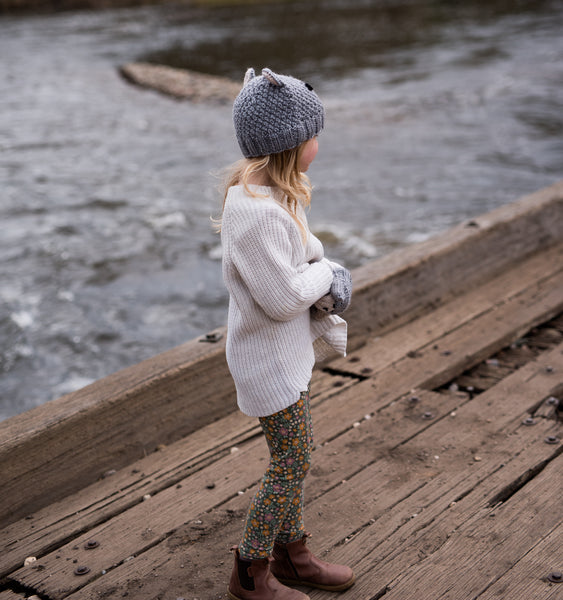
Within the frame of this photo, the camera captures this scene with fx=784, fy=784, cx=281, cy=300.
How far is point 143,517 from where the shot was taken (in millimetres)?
2828

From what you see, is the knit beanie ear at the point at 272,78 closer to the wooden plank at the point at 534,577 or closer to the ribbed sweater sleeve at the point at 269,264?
the ribbed sweater sleeve at the point at 269,264

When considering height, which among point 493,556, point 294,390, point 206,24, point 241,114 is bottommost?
point 206,24

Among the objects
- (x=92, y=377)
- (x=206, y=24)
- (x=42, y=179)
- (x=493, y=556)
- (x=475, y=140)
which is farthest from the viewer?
(x=206, y=24)

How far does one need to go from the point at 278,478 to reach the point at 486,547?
74cm

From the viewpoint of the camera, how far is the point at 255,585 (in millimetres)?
2330

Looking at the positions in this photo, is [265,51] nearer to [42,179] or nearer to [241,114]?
[42,179]

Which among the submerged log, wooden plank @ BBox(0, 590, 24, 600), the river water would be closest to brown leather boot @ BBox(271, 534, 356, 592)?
wooden plank @ BBox(0, 590, 24, 600)

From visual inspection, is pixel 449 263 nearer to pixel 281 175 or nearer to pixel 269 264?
pixel 281 175

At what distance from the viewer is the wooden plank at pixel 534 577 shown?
2.28m

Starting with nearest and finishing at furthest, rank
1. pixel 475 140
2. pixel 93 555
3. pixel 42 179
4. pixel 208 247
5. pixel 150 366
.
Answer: pixel 93 555, pixel 150 366, pixel 208 247, pixel 42 179, pixel 475 140

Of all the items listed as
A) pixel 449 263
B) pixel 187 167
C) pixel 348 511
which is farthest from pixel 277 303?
pixel 187 167

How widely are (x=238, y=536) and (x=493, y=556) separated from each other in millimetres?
844

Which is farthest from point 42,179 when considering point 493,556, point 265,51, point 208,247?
point 265,51

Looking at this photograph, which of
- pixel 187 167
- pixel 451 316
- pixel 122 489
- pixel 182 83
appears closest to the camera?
pixel 122 489
